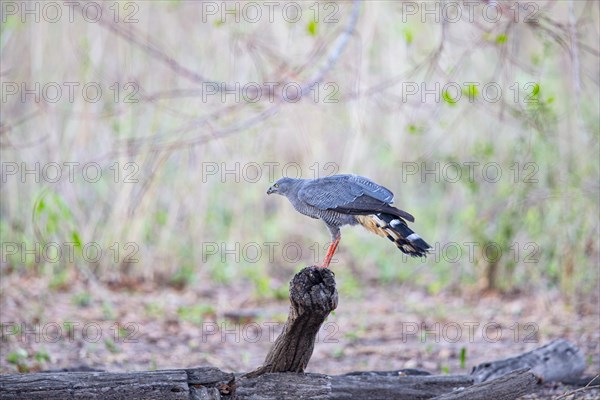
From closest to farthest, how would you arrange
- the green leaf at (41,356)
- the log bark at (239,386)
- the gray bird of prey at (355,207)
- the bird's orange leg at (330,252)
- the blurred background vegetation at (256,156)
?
1. the log bark at (239,386)
2. the gray bird of prey at (355,207)
3. the bird's orange leg at (330,252)
4. the green leaf at (41,356)
5. the blurred background vegetation at (256,156)

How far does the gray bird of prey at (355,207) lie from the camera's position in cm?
411

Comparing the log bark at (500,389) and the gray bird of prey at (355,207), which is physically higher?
the gray bird of prey at (355,207)

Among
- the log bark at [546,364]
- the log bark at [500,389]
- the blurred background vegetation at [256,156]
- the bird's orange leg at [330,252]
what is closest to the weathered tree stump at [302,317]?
the bird's orange leg at [330,252]

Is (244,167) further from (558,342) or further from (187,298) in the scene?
(558,342)

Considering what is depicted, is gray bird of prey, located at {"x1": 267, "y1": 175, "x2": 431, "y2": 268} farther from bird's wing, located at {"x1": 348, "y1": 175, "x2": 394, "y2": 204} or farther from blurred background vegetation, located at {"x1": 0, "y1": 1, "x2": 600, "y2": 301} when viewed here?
blurred background vegetation, located at {"x1": 0, "y1": 1, "x2": 600, "y2": 301}

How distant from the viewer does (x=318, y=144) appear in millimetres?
10031

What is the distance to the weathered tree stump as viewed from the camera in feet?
12.9

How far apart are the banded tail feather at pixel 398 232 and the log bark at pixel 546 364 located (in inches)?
39.3

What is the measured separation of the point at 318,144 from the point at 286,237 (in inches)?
58.4

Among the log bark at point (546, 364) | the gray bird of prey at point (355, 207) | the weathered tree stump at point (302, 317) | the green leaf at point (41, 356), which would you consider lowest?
the green leaf at point (41, 356)

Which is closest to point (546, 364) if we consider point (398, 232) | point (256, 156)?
point (398, 232)

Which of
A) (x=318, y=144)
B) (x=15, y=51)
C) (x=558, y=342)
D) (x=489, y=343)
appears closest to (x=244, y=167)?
(x=318, y=144)

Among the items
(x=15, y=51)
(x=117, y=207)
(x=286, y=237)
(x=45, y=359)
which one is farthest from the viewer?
(x=286, y=237)

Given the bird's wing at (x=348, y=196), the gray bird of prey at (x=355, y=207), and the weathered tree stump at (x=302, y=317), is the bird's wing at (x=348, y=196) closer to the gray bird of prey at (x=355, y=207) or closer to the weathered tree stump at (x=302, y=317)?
the gray bird of prey at (x=355, y=207)
